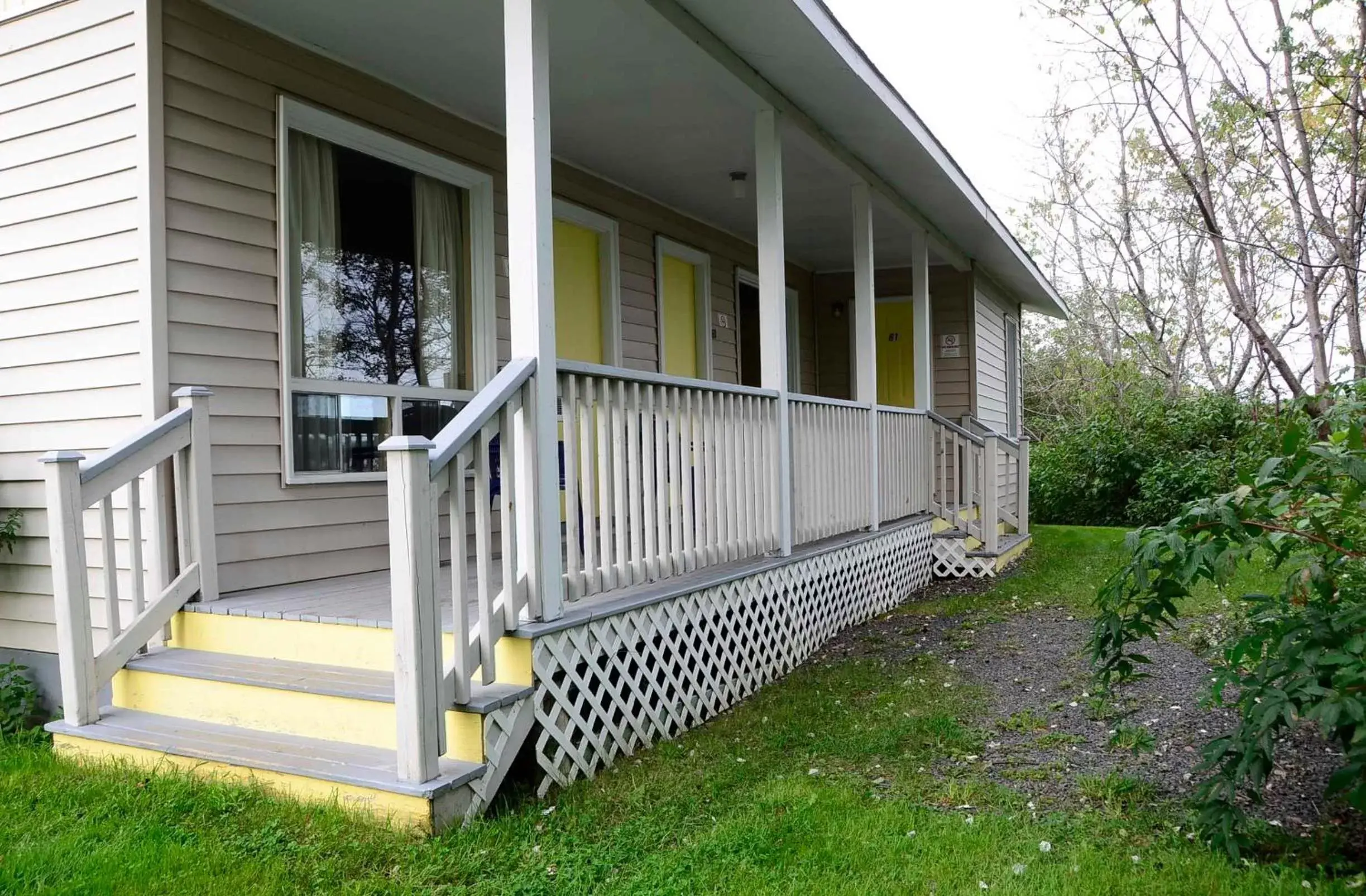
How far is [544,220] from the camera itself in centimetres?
321

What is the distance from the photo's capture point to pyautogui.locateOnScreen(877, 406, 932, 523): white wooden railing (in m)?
6.84

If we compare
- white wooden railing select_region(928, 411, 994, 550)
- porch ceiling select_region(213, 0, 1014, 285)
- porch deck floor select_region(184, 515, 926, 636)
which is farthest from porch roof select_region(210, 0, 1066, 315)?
porch deck floor select_region(184, 515, 926, 636)

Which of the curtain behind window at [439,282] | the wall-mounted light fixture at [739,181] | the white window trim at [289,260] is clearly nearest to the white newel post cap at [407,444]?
the white window trim at [289,260]

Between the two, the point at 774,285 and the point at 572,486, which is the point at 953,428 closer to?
the point at 774,285

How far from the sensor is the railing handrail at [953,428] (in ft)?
26.1

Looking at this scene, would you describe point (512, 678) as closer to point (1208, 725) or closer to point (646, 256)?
point (1208, 725)

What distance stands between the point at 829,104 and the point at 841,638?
3054 millimetres

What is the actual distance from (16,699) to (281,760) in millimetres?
2050

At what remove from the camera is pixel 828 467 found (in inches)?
224

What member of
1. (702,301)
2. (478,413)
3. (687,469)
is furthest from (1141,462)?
(478,413)

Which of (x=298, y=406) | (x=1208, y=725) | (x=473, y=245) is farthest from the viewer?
(x=473, y=245)

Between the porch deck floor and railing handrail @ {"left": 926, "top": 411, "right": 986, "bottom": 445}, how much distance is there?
3.73 metres

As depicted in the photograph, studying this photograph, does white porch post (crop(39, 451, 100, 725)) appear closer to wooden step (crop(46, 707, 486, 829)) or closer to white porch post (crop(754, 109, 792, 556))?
wooden step (crop(46, 707, 486, 829))

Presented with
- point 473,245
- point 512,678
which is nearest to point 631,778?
point 512,678
